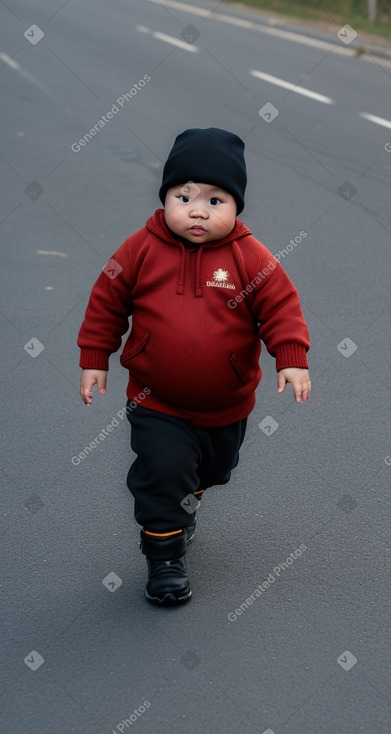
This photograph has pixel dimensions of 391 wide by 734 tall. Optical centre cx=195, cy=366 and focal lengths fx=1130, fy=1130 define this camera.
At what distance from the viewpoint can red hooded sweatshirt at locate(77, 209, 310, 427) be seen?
372 cm

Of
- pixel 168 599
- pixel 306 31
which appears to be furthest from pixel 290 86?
pixel 168 599

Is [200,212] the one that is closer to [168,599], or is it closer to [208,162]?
[208,162]

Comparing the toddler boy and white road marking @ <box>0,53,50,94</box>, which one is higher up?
the toddler boy

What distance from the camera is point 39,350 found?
6355 mm

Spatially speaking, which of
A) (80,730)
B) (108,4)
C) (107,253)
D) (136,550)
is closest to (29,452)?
(136,550)

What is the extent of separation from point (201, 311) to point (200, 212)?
1.07 ft

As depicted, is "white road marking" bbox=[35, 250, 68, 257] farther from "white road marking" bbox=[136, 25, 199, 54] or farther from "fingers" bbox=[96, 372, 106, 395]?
"white road marking" bbox=[136, 25, 199, 54]

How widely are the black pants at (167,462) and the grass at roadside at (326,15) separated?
16210 mm

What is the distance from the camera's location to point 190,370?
3770 millimetres

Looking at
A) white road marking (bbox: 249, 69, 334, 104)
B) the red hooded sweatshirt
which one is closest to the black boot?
the red hooded sweatshirt

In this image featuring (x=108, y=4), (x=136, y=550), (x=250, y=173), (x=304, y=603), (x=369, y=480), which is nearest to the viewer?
(x=304, y=603)

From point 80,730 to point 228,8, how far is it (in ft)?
70.2

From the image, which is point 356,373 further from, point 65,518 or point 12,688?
point 12,688

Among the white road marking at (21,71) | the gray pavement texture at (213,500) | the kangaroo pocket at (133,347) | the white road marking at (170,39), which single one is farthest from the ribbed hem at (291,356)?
the white road marking at (170,39)
